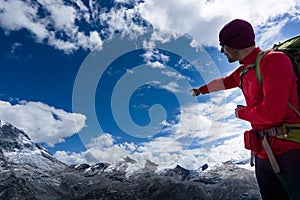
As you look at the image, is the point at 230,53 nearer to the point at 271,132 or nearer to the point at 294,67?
the point at 294,67

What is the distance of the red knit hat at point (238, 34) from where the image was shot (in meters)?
3.83

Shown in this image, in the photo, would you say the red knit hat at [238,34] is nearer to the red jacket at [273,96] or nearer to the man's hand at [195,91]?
the red jacket at [273,96]

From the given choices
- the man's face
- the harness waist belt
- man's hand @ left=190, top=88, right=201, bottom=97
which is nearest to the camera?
the harness waist belt

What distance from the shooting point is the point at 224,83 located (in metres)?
4.74

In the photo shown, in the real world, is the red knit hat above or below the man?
above

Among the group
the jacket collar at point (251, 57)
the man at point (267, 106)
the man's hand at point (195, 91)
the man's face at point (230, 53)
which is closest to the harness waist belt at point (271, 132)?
the man at point (267, 106)

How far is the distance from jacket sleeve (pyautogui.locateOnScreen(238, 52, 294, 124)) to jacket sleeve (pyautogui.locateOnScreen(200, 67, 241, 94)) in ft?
3.60

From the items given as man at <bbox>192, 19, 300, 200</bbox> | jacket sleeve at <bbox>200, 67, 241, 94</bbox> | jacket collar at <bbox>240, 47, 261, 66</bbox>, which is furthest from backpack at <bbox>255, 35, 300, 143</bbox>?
jacket sleeve at <bbox>200, 67, 241, 94</bbox>

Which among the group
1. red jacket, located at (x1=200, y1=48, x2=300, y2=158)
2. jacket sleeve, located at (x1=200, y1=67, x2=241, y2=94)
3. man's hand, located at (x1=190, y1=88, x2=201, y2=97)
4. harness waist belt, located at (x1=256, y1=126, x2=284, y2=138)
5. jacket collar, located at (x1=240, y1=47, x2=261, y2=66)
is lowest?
harness waist belt, located at (x1=256, y1=126, x2=284, y2=138)

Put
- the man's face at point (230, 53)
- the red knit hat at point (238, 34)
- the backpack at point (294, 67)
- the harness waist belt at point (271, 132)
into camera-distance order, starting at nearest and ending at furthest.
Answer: the backpack at point (294, 67)
the harness waist belt at point (271, 132)
the red knit hat at point (238, 34)
the man's face at point (230, 53)

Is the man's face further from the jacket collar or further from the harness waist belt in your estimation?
the harness waist belt

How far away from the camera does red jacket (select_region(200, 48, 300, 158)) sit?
10.7 ft

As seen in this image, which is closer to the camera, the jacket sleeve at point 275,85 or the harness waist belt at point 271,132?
the jacket sleeve at point 275,85

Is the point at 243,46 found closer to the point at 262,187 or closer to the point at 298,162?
the point at 298,162
